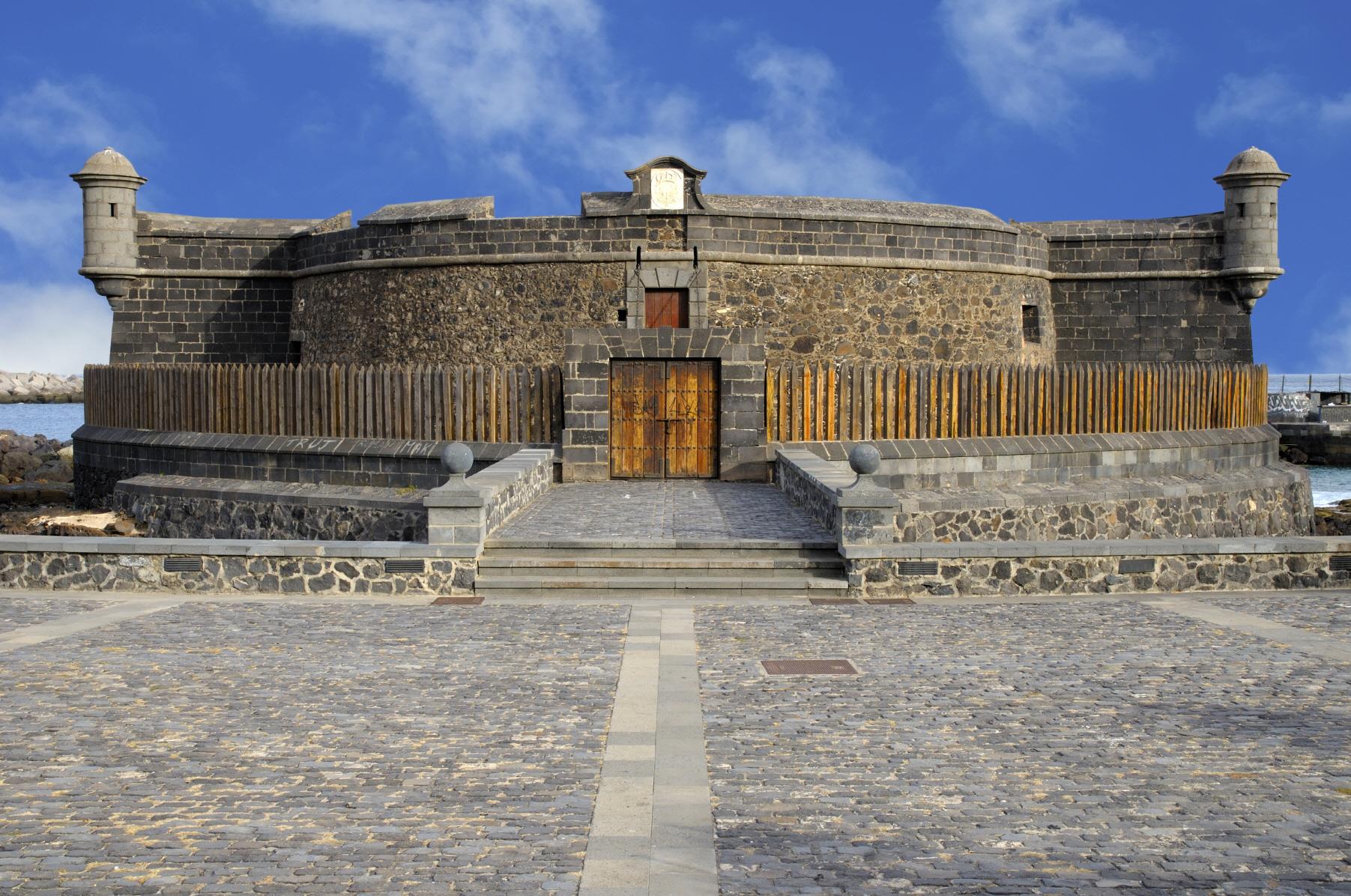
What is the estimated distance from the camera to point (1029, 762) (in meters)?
6.48

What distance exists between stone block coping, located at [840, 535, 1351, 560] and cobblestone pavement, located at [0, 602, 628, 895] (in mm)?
3059

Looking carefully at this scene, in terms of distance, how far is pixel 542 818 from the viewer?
220 inches

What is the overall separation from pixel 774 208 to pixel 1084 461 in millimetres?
8363

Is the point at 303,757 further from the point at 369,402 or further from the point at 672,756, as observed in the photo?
the point at 369,402

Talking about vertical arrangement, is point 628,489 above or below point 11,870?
above

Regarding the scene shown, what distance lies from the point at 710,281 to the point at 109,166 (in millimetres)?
13041

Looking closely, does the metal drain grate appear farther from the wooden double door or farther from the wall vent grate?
the wooden double door

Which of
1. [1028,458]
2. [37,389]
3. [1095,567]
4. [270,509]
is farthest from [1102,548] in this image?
[37,389]

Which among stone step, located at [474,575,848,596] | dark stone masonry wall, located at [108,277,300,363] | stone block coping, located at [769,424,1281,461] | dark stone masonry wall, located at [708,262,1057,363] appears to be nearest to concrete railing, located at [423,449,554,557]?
stone step, located at [474,575,848,596]

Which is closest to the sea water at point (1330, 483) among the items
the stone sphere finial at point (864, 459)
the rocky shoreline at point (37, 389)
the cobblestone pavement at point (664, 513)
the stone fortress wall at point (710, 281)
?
the stone fortress wall at point (710, 281)

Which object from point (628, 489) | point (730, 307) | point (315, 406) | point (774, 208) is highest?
point (774, 208)

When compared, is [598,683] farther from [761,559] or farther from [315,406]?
[315,406]

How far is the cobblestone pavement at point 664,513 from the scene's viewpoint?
43.3 feet

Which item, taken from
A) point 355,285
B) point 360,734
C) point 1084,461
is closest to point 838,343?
point 1084,461
